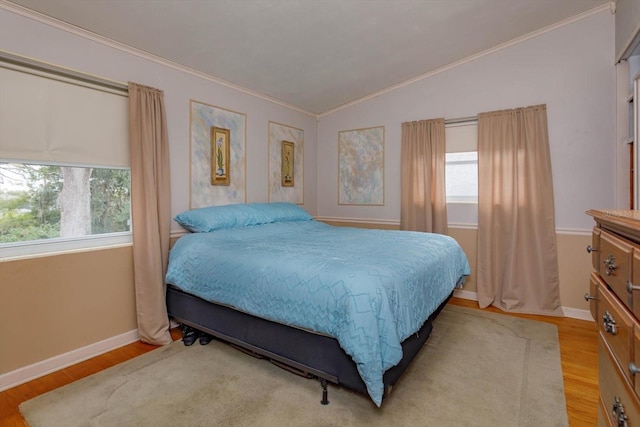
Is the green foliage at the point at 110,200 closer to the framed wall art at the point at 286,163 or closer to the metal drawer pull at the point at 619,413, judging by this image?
the framed wall art at the point at 286,163

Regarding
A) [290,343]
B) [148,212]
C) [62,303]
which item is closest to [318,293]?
[290,343]

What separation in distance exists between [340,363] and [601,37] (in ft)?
12.2

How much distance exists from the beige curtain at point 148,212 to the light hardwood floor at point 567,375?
26 centimetres

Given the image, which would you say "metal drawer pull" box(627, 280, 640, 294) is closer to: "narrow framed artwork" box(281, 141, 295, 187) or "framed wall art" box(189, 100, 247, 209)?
"framed wall art" box(189, 100, 247, 209)

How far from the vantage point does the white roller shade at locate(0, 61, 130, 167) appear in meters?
2.03

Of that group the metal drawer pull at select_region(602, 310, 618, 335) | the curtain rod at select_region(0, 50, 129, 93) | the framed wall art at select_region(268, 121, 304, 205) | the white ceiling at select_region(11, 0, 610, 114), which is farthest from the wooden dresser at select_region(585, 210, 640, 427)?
the framed wall art at select_region(268, 121, 304, 205)

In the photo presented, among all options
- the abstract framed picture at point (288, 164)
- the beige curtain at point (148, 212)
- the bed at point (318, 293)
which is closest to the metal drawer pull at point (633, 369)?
the bed at point (318, 293)

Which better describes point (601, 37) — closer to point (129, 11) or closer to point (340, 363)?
point (340, 363)

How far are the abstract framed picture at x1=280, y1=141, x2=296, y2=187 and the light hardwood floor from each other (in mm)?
2199

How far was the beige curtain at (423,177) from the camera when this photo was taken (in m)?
3.74

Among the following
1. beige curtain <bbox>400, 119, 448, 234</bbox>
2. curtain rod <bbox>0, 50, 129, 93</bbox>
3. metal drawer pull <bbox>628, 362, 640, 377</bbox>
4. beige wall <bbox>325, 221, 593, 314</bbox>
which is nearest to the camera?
metal drawer pull <bbox>628, 362, 640, 377</bbox>

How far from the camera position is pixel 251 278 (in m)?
1.97

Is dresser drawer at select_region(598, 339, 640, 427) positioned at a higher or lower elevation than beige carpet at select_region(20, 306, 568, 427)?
higher

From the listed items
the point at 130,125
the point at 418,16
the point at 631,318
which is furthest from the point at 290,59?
the point at 631,318
